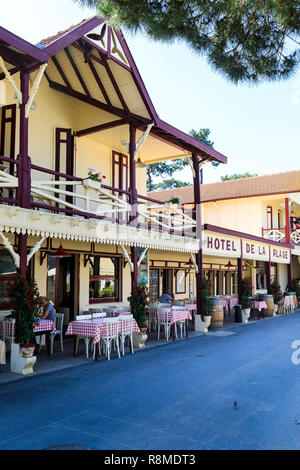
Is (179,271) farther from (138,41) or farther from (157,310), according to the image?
(138,41)

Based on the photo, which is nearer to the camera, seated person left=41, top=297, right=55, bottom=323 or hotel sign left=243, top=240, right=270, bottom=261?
seated person left=41, top=297, right=55, bottom=323

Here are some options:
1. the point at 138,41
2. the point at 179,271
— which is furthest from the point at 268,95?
the point at 179,271

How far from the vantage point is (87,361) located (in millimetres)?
8594

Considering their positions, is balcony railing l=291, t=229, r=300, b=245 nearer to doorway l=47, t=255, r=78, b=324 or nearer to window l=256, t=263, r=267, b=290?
window l=256, t=263, r=267, b=290

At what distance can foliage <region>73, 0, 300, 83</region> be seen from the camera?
5.45 m

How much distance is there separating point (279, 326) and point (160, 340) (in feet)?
19.2

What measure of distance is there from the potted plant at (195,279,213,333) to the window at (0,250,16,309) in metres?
6.24

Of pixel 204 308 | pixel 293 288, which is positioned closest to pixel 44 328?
pixel 204 308

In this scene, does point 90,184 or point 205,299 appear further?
point 205,299

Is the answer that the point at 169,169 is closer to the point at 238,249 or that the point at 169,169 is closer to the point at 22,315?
the point at 238,249

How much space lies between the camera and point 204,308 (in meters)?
13.3

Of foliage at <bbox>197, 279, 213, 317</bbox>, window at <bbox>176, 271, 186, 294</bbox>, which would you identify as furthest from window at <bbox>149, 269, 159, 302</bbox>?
foliage at <bbox>197, 279, 213, 317</bbox>

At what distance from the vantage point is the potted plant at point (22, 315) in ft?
24.3

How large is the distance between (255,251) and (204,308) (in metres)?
6.70
